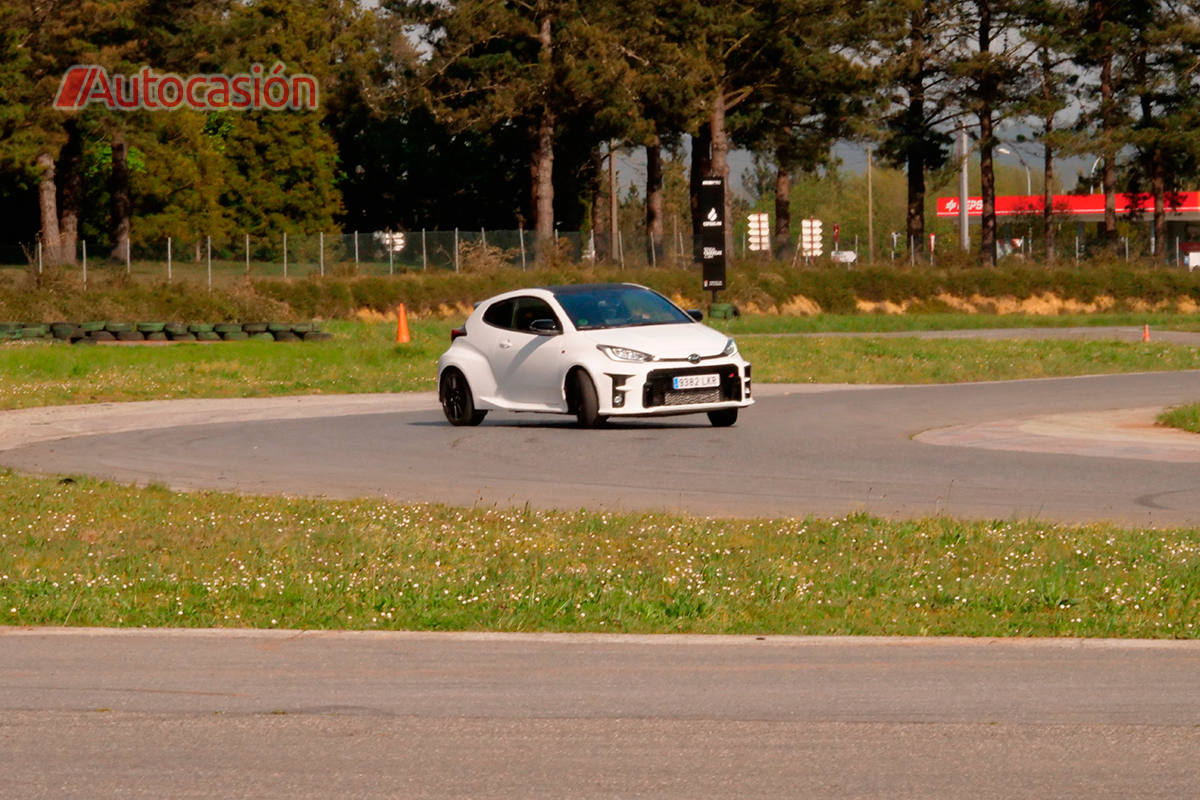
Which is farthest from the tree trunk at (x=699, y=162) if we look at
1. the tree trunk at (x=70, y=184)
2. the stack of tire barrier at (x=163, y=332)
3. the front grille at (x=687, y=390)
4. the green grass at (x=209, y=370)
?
the front grille at (x=687, y=390)

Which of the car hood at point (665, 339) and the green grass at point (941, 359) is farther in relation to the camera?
the green grass at point (941, 359)

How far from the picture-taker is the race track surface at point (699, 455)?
13.1 m

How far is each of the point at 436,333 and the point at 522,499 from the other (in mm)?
28387

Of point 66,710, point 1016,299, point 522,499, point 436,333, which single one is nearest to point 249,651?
point 66,710

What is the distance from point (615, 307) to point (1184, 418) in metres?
6.20

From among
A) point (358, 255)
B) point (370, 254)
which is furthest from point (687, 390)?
point (370, 254)

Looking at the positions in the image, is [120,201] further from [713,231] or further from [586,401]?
[586,401]

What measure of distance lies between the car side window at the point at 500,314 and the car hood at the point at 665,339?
133 cm

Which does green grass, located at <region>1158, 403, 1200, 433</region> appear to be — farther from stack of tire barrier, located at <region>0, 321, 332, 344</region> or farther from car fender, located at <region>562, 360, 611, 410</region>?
stack of tire barrier, located at <region>0, 321, 332, 344</region>

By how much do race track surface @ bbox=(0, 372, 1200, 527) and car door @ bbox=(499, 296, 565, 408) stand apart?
436 millimetres

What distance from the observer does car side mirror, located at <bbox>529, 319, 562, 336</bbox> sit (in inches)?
767

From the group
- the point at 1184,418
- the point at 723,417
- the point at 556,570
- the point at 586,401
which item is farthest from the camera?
the point at 723,417

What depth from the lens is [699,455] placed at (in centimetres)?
1638

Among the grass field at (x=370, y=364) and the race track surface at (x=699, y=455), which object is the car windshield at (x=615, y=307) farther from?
the grass field at (x=370, y=364)
